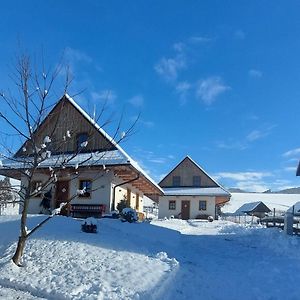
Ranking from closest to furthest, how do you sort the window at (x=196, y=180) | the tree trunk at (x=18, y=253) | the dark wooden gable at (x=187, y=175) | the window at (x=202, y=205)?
the tree trunk at (x=18, y=253)
the window at (x=202, y=205)
the dark wooden gable at (x=187, y=175)
the window at (x=196, y=180)

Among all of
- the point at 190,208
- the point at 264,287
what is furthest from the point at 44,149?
the point at 190,208

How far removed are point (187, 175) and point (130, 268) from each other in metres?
33.8

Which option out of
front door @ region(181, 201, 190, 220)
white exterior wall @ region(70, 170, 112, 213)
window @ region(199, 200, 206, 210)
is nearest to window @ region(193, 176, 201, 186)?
window @ region(199, 200, 206, 210)

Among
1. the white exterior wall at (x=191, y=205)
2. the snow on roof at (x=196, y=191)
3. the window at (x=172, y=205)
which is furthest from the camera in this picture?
the window at (x=172, y=205)

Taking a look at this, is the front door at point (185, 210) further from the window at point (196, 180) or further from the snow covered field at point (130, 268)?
the snow covered field at point (130, 268)

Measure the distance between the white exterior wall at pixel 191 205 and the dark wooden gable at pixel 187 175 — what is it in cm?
153

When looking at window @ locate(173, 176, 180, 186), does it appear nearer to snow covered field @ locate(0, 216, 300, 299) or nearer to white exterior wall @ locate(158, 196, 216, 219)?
white exterior wall @ locate(158, 196, 216, 219)

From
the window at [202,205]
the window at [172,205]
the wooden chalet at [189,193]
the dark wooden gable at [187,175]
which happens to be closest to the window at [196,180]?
the wooden chalet at [189,193]

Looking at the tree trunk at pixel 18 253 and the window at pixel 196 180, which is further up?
the window at pixel 196 180

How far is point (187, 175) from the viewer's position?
42969mm

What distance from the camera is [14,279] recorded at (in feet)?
28.2

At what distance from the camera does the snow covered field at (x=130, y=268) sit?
8.05 m

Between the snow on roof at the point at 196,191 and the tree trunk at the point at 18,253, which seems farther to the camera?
the snow on roof at the point at 196,191

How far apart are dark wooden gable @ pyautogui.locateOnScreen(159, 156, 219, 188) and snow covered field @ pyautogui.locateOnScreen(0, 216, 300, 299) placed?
27189 millimetres
